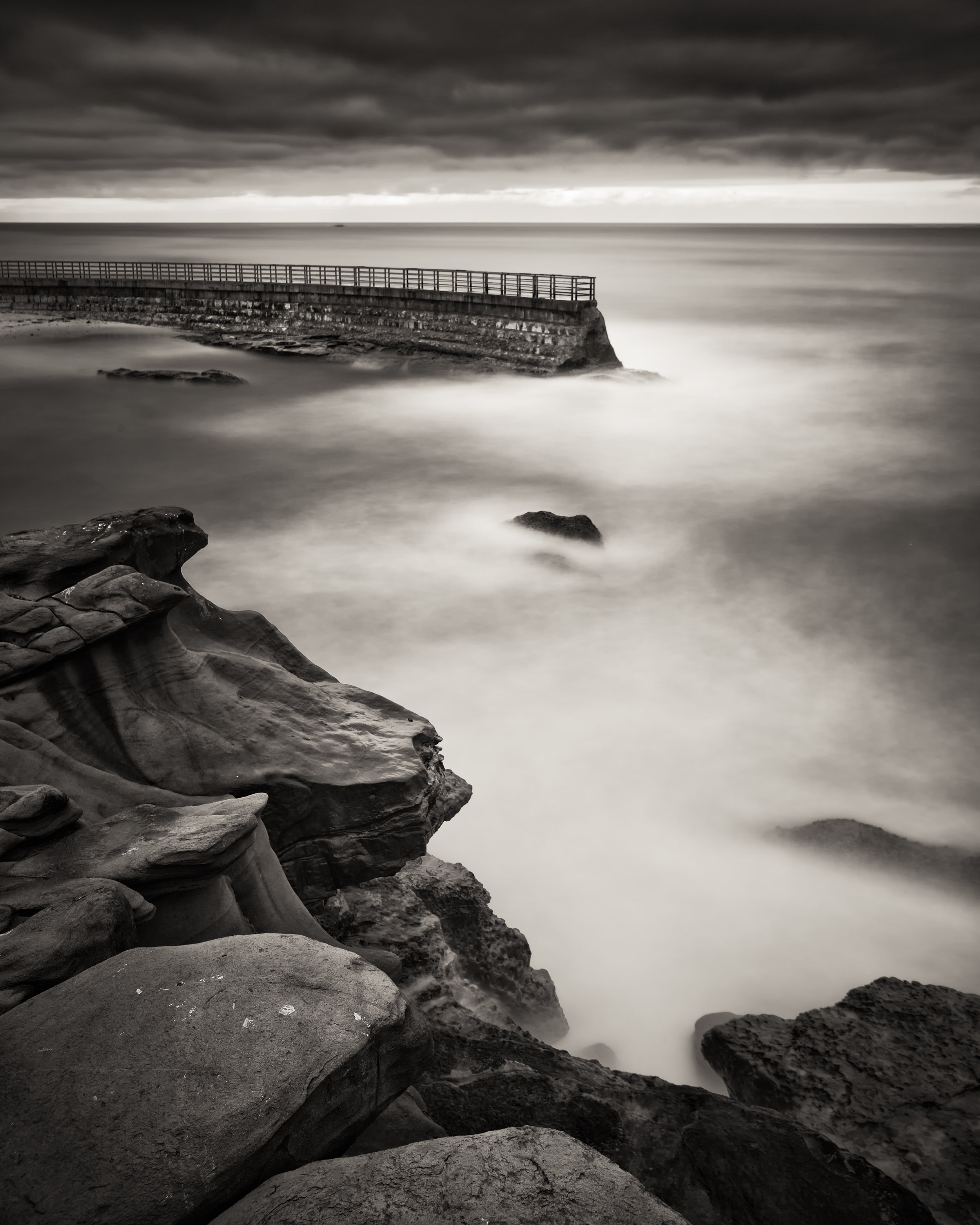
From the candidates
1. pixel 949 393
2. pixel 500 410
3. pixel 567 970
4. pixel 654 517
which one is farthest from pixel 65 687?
pixel 949 393

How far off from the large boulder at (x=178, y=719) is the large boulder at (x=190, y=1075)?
178cm

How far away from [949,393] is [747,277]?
66.1 metres

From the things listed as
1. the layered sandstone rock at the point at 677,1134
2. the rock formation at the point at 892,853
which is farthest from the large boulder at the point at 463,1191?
the rock formation at the point at 892,853

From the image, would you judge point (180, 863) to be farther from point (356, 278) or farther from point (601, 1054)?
point (356, 278)

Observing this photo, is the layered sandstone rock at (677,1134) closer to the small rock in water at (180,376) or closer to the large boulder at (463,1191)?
the large boulder at (463,1191)

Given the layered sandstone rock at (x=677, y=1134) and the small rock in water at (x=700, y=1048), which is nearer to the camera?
the layered sandstone rock at (x=677, y=1134)

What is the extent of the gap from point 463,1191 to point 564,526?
16.0 meters

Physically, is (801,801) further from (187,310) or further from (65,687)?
(187,310)

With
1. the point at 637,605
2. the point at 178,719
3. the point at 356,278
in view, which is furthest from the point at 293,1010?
the point at 356,278

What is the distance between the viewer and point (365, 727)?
7250mm

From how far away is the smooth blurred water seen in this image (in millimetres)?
9117

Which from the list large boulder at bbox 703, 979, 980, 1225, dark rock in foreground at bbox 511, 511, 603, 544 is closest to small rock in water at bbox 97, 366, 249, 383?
dark rock in foreground at bbox 511, 511, 603, 544

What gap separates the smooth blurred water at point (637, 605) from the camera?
9.12 metres

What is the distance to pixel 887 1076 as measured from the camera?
5906mm
